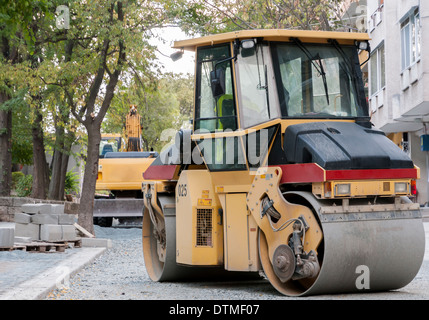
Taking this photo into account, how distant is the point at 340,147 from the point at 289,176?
702 millimetres

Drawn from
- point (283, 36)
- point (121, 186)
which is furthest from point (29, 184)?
point (283, 36)

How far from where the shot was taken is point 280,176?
30.7ft

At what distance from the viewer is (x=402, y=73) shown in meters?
29.3

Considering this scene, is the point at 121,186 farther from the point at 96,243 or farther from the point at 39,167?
the point at 96,243

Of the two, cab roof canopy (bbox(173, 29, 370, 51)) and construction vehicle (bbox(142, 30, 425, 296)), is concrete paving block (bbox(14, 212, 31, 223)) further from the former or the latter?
cab roof canopy (bbox(173, 29, 370, 51))

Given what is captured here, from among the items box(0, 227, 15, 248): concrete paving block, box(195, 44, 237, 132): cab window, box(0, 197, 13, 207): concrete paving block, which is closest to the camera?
box(195, 44, 237, 132): cab window

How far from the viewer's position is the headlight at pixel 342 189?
29.0 ft

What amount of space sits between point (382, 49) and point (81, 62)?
48.5 feet

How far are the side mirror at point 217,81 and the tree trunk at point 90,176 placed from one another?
1278 centimetres

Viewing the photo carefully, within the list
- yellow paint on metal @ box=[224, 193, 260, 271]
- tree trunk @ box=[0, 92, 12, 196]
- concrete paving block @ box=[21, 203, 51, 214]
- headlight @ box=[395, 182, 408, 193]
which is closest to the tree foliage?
concrete paving block @ box=[21, 203, 51, 214]

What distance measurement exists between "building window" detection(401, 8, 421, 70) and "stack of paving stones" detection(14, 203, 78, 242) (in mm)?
14552

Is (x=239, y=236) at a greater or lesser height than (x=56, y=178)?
lesser

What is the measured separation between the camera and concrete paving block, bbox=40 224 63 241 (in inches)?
677

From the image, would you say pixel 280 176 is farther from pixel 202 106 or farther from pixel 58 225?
pixel 58 225
